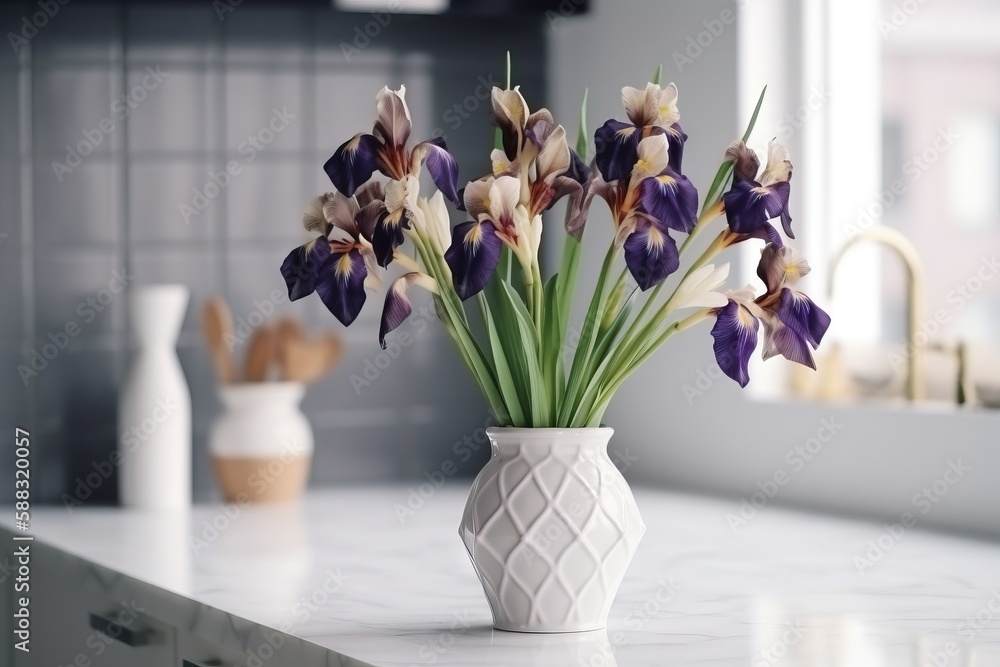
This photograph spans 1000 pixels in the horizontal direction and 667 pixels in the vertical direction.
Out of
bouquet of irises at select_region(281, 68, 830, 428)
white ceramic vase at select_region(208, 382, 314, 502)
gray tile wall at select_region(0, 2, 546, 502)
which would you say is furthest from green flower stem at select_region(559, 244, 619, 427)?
gray tile wall at select_region(0, 2, 546, 502)

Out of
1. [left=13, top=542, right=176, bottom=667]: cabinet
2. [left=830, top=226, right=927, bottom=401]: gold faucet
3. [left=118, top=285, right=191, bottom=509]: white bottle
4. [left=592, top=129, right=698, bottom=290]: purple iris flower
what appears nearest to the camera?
[left=592, top=129, right=698, bottom=290]: purple iris flower

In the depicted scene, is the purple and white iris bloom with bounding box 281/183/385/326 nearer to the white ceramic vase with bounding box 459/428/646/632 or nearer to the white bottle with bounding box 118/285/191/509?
the white ceramic vase with bounding box 459/428/646/632

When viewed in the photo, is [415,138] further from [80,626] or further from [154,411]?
[80,626]

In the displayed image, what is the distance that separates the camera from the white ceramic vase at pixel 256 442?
179 centimetres

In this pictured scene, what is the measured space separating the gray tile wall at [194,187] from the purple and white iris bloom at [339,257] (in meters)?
1.06

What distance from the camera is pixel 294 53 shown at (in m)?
2.01

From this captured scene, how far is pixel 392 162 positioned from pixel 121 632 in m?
0.63

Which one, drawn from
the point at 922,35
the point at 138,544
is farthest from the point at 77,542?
the point at 922,35

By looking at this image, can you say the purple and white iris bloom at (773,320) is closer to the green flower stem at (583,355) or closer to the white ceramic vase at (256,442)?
the green flower stem at (583,355)

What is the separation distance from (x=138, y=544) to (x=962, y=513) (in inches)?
39.2

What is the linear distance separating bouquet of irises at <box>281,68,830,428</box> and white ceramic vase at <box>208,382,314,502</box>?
900mm

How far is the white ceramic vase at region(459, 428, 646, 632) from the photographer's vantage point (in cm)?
92

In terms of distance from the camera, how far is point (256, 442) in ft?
5.89

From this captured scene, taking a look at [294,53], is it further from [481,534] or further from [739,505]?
[481,534]
